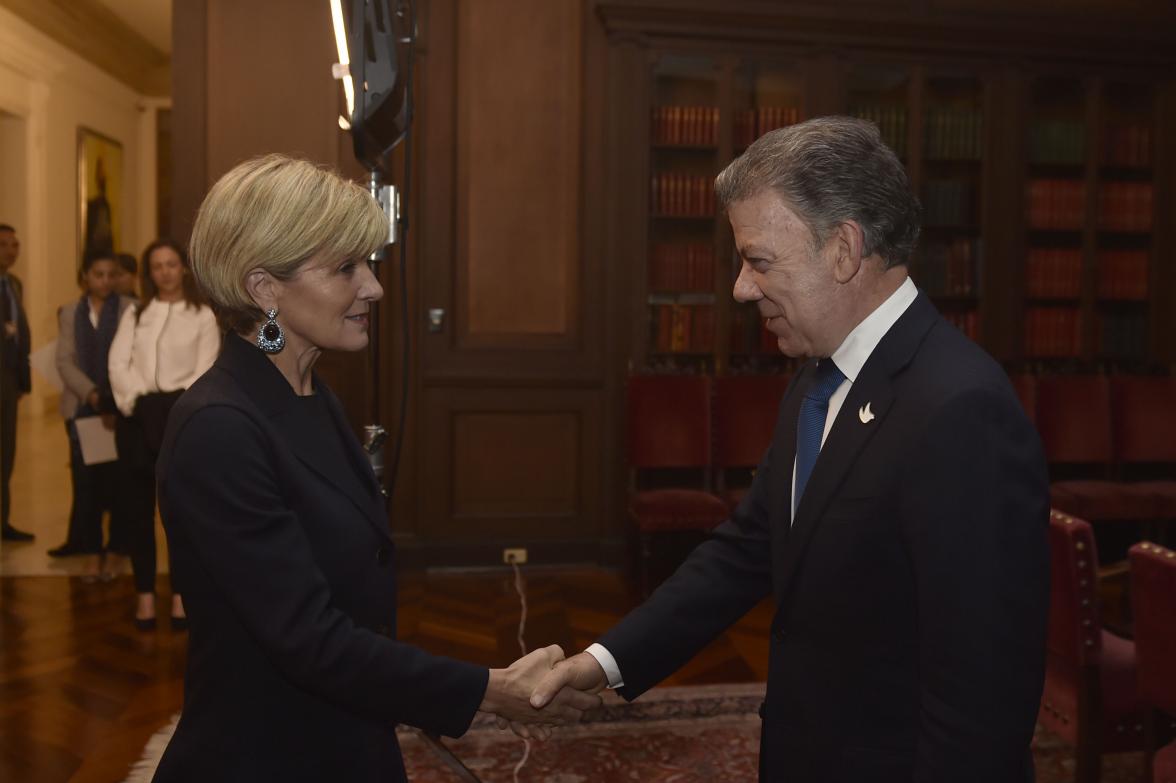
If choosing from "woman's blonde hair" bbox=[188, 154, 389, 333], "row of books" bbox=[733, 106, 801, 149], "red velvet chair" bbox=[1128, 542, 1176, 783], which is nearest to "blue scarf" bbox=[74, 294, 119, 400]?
"row of books" bbox=[733, 106, 801, 149]

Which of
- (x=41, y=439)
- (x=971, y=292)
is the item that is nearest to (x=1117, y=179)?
(x=971, y=292)

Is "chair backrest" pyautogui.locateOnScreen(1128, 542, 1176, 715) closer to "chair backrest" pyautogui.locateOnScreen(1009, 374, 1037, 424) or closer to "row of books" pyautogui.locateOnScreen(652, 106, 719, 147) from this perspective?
"chair backrest" pyautogui.locateOnScreen(1009, 374, 1037, 424)

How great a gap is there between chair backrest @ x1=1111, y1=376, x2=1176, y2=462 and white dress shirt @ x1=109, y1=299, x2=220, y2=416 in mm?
4462

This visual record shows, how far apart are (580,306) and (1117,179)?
321 centimetres

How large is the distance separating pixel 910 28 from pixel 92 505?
15.7 feet

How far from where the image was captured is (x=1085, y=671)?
235cm

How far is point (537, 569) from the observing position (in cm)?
524

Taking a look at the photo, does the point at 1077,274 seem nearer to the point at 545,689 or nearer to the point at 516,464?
the point at 516,464

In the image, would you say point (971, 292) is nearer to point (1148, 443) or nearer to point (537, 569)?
point (1148, 443)

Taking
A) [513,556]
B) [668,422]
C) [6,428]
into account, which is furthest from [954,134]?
[6,428]

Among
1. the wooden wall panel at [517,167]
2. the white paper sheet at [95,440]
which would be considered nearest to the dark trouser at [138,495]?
the white paper sheet at [95,440]

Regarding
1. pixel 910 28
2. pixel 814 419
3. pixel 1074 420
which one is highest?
pixel 910 28

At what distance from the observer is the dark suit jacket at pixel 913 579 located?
3.67 ft

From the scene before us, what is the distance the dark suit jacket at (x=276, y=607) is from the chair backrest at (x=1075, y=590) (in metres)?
1.43
